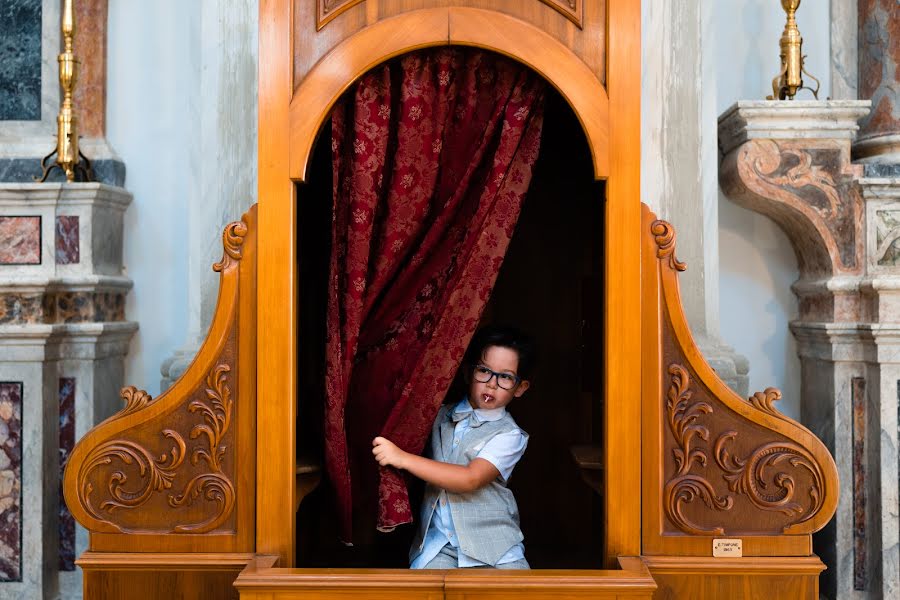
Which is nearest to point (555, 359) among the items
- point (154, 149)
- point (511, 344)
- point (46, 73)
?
point (511, 344)

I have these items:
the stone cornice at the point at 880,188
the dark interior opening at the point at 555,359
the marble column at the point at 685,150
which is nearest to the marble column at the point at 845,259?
the stone cornice at the point at 880,188

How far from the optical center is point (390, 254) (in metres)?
2.16

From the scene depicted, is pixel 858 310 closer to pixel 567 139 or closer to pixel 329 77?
pixel 567 139

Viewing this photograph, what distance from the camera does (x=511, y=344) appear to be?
2.26m

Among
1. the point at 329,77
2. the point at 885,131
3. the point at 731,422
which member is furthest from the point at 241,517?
the point at 885,131

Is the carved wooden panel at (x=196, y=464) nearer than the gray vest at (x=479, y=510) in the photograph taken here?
Yes

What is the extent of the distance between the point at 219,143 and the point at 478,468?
1291 mm

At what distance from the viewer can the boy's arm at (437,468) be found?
6.84 ft

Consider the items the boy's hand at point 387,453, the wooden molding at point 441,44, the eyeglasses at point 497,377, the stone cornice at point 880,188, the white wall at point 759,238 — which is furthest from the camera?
the white wall at point 759,238

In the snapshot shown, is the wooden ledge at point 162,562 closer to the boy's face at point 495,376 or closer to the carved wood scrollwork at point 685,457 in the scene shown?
the boy's face at point 495,376

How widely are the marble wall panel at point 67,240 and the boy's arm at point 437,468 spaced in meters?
1.19

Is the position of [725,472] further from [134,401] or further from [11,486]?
[11,486]

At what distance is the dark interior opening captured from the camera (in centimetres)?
256

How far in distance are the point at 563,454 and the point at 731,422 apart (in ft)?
2.62
